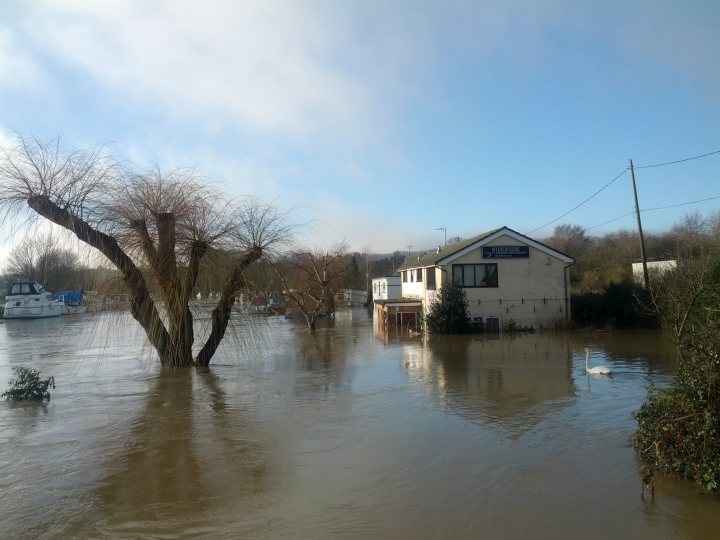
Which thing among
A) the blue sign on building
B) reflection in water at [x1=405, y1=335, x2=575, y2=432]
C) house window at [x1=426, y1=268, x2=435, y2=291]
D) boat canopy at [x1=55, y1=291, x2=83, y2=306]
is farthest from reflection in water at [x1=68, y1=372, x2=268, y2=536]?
house window at [x1=426, y1=268, x2=435, y2=291]

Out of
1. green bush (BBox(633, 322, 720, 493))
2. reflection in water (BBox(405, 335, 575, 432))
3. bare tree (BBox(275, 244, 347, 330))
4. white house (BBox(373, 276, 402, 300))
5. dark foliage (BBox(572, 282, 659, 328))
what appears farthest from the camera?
white house (BBox(373, 276, 402, 300))

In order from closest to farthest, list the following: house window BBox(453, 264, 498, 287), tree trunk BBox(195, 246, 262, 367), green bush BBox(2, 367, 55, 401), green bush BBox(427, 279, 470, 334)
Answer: green bush BBox(2, 367, 55, 401) → tree trunk BBox(195, 246, 262, 367) → green bush BBox(427, 279, 470, 334) → house window BBox(453, 264, 498, 287)

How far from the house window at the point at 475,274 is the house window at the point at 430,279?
93.4 inches

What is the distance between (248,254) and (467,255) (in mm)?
14900

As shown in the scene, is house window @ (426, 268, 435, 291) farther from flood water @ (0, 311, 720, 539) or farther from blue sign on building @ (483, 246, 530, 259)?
flood water @ (0, 311, 720, 539)

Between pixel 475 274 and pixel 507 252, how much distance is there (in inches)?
74.9

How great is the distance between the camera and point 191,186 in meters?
14.2

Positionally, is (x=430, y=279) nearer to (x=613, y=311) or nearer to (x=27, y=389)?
(x=613, y=311)

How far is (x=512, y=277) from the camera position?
27.6 metres

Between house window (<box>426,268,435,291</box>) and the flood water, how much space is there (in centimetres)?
1414

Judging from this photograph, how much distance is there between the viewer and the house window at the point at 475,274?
27.7 m

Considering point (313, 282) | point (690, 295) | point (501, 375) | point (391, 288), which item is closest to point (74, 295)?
point (313, 282)

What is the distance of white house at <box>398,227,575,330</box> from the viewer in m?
27.6

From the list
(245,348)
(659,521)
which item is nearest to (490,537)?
(659,521)
